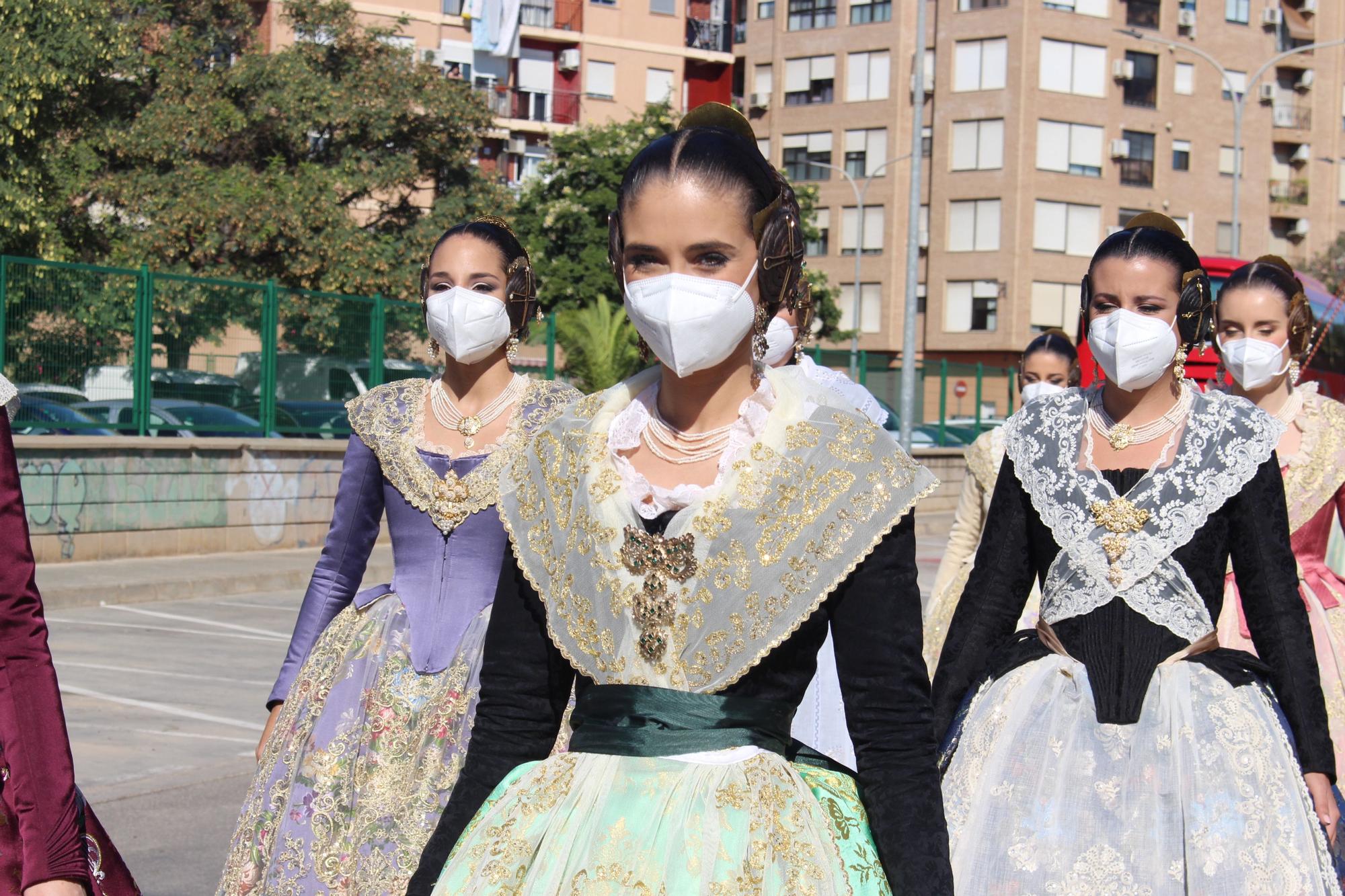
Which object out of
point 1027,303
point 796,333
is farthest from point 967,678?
point 1027,303

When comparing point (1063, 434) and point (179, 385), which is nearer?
point (1063, 434)

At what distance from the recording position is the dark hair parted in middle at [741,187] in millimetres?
2557

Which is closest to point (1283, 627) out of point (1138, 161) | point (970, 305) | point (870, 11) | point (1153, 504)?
point (1153, 504)

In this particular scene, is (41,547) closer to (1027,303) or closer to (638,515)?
(638,515)

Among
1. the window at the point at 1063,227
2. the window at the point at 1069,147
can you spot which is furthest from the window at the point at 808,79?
the window at the point at 1063,227

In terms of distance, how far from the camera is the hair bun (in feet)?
15.3

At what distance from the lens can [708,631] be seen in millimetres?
2527

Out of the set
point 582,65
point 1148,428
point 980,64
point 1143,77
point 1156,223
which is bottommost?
point 1148,428

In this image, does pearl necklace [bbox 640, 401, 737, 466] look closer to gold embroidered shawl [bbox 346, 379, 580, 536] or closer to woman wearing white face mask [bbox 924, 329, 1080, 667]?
gold embroidered shawl [bbox 346, 379, 580, 536]

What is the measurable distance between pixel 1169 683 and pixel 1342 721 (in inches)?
76.3

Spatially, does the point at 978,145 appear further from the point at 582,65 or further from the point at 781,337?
the point at 781,337

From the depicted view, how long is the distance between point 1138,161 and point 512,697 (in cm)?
6068

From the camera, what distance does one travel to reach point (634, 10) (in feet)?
179

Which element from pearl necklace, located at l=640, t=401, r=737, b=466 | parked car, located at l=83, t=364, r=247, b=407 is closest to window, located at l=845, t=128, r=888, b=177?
parked car, located at l=83, t=364, r=247, b=407
